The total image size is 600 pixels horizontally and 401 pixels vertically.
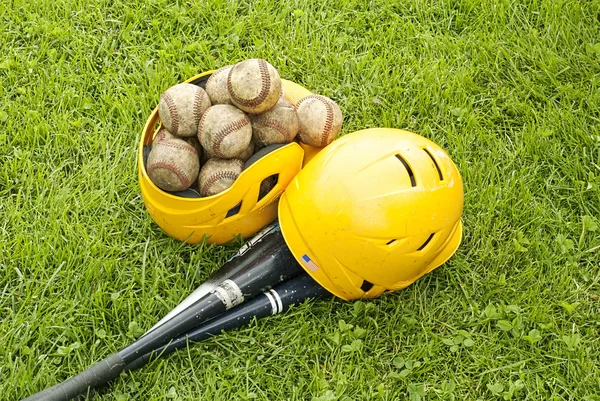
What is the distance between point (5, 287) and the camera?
9.63ft

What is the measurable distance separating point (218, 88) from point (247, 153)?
283 millimetres

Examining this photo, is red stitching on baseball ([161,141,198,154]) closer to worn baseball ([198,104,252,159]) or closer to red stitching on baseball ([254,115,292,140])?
worn baseball ([198,104,252,159])

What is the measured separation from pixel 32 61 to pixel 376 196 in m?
2.05

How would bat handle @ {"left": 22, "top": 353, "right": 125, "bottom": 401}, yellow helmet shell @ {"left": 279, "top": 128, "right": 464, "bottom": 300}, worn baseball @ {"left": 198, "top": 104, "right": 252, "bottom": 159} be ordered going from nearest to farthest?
bat handle @ {"left": 22, "top": 353, "right": 125, "bottom": 401}, yellow helmet shell @ {"left": 279, "top": 128, "right": 464, "bottom": 300}, worn baseball @ {"left": 198, "top": 104, "right": 252, "bottom": 159}

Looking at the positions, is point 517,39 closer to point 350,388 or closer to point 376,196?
point 376,196

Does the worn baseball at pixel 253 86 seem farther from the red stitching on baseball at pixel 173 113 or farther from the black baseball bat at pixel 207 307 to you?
the black baseball bat at pixel 207 307

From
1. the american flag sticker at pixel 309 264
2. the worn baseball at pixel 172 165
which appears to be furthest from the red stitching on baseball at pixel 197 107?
the american flag sticker at pixel 309 264

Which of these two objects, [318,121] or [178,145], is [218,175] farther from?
[318,121]

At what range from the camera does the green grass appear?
2.79 metres

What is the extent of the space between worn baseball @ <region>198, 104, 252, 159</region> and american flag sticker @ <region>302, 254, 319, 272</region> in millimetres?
479

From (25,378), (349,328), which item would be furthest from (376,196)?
(25,378)

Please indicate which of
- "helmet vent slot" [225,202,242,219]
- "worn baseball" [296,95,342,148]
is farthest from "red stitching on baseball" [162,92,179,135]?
"worn baseball" [296,95,342,148]

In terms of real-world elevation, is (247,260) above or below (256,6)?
below

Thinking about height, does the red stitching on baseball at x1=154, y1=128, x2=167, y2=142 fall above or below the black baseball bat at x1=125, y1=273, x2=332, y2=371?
above
